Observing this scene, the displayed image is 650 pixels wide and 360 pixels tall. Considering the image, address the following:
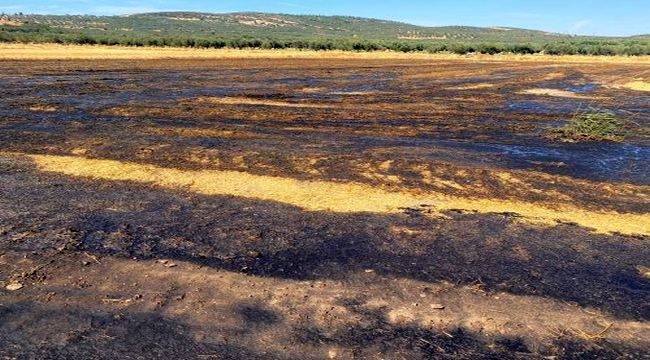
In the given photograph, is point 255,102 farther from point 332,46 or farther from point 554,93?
point 332,46

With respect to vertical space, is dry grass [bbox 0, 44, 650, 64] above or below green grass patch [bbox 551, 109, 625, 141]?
above

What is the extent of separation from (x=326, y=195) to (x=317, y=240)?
2.13 metres

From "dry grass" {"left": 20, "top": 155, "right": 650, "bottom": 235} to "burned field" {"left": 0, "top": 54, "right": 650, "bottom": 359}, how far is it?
58 mm

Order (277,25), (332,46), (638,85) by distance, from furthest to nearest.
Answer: (277,25), (332,46), (638,85)

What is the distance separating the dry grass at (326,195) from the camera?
8.58 meters

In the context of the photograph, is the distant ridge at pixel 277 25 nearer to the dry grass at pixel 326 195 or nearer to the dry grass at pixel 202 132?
the dry grass at pixel 202 132

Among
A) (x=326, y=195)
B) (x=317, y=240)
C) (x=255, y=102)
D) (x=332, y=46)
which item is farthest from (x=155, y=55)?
(x=317, y=240)

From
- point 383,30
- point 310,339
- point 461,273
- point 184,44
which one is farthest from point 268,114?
point 383,30

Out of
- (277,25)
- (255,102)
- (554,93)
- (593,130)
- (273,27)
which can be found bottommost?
(255,102)

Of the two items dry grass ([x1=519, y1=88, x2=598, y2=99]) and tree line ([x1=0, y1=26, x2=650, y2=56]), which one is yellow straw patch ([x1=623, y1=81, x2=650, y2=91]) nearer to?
dry grass ([x1=519, y1=88, x2=598, y2=99])

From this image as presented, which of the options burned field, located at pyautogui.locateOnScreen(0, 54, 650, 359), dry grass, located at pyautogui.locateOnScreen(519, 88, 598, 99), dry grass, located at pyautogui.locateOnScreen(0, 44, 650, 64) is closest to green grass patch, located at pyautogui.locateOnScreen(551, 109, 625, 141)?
burned field, located at pyautogui.locateOnScreen(0, 54, 650, 359)

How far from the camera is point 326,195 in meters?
9.41

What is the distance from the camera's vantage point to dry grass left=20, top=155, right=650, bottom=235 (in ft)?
28.1

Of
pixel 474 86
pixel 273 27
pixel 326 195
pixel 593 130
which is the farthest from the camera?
pixel 273 27
